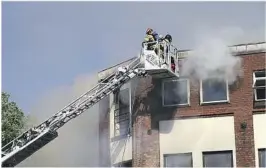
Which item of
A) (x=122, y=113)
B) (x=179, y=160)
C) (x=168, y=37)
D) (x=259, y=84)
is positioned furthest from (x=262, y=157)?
(x=122, y=113)

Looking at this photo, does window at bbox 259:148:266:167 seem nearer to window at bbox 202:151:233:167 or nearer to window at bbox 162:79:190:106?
window at bbox 202:151:233:167

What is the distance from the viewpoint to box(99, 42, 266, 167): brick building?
18.3 metres

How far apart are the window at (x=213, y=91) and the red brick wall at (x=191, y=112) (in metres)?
0.16

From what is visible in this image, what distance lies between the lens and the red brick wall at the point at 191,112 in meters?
18.3

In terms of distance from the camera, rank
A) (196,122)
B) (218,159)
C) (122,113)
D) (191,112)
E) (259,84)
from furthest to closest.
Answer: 1. (122,113)
2. (191,112)
3. (196,122)
4. (259,84)
5. (218,159)

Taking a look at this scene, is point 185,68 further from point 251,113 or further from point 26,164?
point 26,164

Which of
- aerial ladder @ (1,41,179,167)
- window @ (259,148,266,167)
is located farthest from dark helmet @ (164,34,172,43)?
window @ (259,148,266,167)

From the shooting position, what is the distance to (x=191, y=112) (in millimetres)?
19031

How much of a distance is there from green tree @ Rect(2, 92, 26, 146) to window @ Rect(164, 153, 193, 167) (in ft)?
18.4

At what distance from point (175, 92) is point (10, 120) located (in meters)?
6.02

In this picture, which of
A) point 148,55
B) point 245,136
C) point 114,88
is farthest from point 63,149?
point 245,136

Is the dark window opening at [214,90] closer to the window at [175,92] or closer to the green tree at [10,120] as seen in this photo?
the window at [175,92]

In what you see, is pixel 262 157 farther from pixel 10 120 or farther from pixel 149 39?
pixel 10 120

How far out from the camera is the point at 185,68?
1947 centimetres
